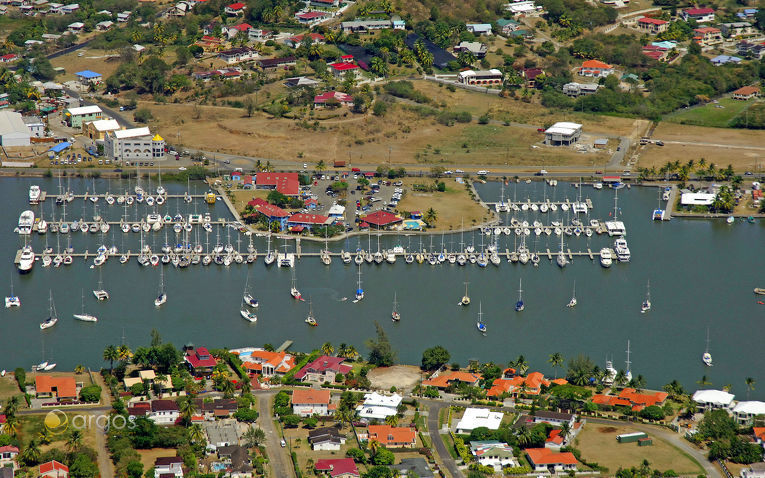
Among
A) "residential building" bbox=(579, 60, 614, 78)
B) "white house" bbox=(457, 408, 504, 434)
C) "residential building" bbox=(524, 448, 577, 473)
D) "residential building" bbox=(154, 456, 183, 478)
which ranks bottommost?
"residential building" bbox=(579, 60, 614, 78)

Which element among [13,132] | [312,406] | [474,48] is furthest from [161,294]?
[474,48]

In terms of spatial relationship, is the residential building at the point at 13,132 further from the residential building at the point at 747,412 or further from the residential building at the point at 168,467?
the residential building at the point at 747,412

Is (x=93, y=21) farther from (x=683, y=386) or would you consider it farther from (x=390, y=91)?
(x=683, y=386)

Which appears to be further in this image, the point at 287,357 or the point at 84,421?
the point at 287,357

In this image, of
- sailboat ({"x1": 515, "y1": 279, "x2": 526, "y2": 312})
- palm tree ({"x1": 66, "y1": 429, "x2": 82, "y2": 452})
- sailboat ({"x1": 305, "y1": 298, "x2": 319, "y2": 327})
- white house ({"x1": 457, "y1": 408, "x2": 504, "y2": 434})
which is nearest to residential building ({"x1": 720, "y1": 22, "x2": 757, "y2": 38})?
sailboat ({"x1": 515, "y1": 279, "x2": 526, "y2": 312})

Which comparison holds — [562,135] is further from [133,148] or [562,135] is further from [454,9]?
[454,9]

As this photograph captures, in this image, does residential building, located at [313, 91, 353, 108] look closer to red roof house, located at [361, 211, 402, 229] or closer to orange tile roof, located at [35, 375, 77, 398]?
red roof house, located at [361, 211, 402, 229]

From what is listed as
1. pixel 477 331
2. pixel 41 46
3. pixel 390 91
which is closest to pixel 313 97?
pixel 390 91
